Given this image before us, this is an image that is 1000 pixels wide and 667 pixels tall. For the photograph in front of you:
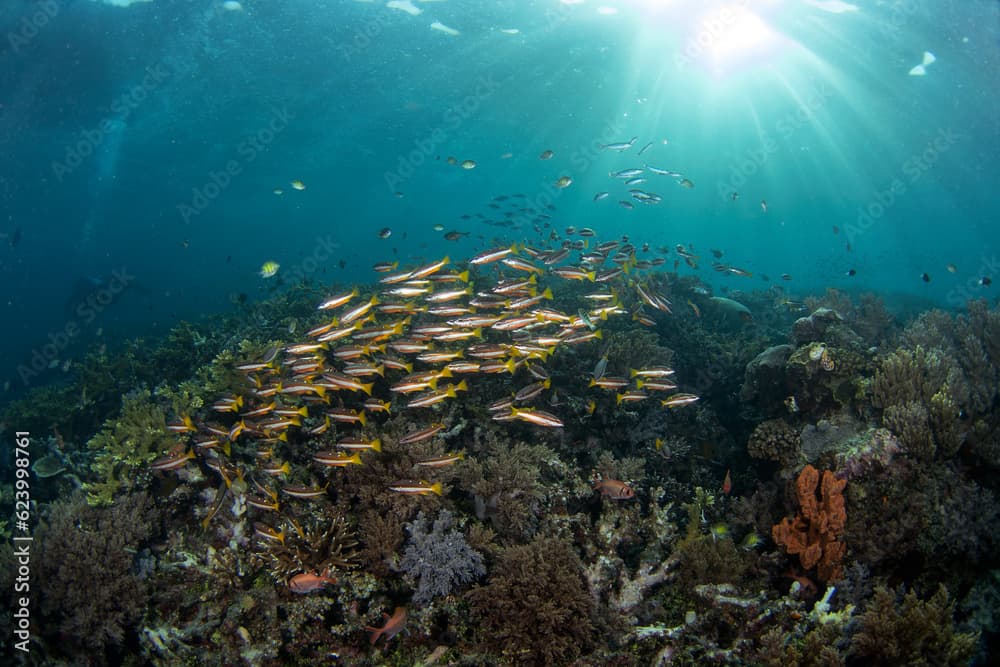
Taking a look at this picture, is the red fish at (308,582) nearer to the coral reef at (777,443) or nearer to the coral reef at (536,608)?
the coral reef at (536,608)

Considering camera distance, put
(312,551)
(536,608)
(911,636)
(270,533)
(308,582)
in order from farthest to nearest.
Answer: (270,533) < (312,551) < (308,582) < (536,608) < (911,636)

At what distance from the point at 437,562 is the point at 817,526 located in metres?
4.39

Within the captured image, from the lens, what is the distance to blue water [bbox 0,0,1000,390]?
2253 cm

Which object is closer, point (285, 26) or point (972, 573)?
point (972, 573)

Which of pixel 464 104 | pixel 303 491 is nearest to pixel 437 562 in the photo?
pixel 303 491

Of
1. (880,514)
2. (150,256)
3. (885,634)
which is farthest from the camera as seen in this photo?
(150,256)

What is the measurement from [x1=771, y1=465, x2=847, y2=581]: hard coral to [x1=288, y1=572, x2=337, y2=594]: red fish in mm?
5192

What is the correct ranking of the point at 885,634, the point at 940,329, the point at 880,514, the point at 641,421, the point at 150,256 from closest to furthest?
the point at 885,634
the point at 880,514
the point at 641,421
the point at 940,329
the point at 150,256

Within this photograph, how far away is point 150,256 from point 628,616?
16356cm

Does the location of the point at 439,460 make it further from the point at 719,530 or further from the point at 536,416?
the point at 719,530

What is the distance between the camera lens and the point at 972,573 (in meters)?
4.62

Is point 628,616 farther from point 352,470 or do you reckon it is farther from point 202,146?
point 202,146

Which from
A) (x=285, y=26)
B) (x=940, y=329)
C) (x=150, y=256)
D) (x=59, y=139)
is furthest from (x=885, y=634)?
(x=150, y=256)

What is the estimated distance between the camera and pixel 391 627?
422 centimetres
